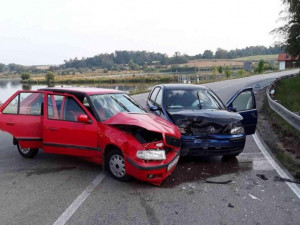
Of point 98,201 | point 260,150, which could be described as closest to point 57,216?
point 98,201

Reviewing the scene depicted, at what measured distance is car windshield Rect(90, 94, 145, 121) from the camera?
5.80m

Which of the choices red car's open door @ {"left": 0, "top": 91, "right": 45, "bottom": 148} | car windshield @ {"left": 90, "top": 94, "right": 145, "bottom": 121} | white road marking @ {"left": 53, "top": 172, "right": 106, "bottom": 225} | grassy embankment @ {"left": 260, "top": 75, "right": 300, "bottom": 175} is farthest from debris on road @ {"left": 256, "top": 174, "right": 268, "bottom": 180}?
red car's open door @ {"left": 0, "top": 91, "right": 45, "bottom": 148}

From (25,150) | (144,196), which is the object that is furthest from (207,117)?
(25,150)

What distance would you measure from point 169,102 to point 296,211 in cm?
391

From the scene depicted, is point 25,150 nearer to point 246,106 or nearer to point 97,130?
point 97,130

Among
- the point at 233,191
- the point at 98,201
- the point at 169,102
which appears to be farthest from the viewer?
the point at 169,102

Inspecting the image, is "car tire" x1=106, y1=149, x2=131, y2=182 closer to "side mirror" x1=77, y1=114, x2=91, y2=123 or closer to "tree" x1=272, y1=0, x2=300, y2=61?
"side mirror" x1=77, y1=114, x2=91, y2=123

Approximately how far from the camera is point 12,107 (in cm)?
664

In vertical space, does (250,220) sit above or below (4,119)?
below

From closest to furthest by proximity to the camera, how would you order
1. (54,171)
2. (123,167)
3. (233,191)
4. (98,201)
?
(98,201), (233,191), (123,167), (54,171)

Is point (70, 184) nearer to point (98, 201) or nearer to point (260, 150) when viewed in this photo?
point (98, 201)

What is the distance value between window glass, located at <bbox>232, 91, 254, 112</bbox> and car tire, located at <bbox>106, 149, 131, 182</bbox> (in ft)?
11.9

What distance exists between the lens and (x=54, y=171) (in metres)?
5.84

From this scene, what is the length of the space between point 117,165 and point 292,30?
2936cm
